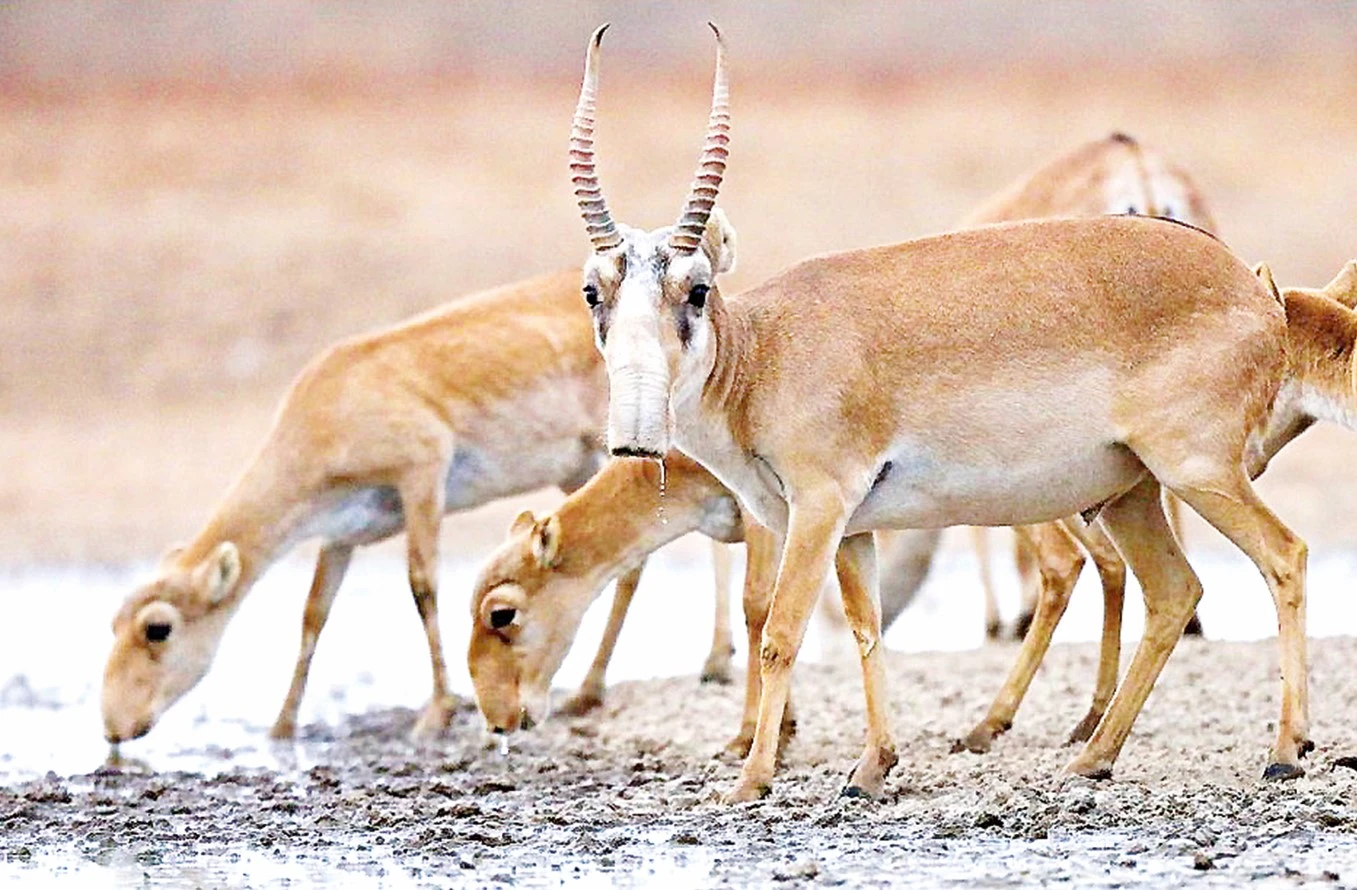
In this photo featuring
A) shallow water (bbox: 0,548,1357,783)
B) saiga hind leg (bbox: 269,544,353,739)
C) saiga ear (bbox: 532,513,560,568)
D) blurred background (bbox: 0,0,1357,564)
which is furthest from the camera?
blurred background (bbox: 0,0,1357,564)

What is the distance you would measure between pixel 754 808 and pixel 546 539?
1860 mm

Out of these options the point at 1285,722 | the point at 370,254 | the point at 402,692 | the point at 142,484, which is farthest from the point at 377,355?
the point at 370,254

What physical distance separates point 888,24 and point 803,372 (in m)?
26.3

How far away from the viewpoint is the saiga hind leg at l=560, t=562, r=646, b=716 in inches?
489

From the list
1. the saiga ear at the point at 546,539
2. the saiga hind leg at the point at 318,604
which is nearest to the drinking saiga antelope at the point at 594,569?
the saiga ear at the point at 546,539

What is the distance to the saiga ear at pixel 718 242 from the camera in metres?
8.52

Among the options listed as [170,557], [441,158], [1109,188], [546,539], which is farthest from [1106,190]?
[441,158]

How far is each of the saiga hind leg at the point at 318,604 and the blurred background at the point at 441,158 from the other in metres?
6.13

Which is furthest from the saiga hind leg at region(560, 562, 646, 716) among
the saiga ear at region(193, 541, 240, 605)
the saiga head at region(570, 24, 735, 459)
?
the saiga head at region(570, 24, 735, 459)

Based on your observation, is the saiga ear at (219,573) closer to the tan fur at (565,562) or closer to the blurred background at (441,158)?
the tan fur at (565,562)

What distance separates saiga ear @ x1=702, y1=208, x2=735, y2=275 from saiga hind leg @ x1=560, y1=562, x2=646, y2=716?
12.8 feet

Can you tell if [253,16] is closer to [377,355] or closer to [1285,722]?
[377,355]

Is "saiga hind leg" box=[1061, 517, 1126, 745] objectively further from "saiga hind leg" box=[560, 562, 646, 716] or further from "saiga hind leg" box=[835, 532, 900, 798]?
"saiga hind leg" box=[560, 562, 646, 716]

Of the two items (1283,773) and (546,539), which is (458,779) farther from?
(1283,773)
